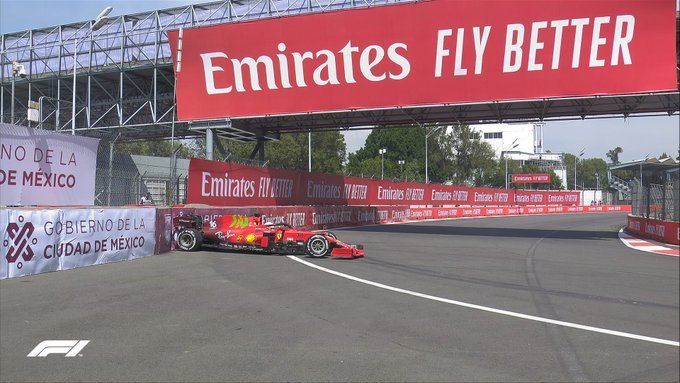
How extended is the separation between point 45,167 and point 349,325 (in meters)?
11.2

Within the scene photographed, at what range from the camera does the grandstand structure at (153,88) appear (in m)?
23.4

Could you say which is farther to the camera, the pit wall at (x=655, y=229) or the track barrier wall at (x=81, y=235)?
the pit wall at (x=655, y=229)

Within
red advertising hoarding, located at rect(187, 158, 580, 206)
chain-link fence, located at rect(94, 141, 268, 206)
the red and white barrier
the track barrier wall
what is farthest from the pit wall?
chain-link fence, located at rect(94, 141, 268, 206)

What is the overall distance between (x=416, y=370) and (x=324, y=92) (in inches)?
757

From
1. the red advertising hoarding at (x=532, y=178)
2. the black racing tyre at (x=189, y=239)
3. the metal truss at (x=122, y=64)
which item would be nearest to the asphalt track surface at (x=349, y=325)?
the black racing tyre at (x=189, y=239)

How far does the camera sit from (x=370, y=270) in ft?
40.0

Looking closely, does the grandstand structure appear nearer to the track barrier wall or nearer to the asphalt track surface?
the track barrier wall

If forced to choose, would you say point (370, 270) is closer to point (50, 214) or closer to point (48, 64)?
point (50, 214)

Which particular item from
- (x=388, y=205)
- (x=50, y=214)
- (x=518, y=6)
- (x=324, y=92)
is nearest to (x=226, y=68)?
(x=324, y=92)

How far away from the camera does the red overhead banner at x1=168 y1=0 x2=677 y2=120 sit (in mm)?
17297

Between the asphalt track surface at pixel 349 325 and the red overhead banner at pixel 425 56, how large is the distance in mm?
10199

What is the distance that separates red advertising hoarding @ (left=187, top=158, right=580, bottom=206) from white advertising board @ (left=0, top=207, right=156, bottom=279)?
5.00m

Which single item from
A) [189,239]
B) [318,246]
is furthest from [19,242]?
[318,246]

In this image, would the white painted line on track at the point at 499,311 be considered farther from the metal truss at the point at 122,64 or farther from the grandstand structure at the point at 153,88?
the metal truss at the point at 122,64
